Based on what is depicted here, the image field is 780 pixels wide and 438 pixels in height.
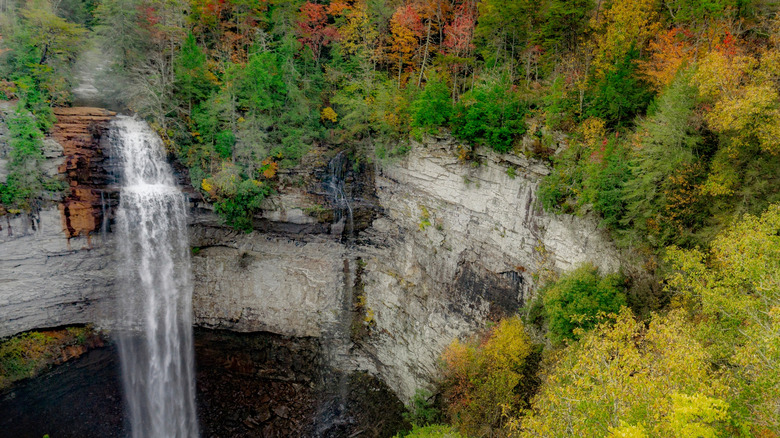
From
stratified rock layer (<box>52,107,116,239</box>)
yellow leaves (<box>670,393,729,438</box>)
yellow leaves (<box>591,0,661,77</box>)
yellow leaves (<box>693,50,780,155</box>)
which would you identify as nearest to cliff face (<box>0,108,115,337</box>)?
stratified rock layer (<box>52,107,116,239</box>)

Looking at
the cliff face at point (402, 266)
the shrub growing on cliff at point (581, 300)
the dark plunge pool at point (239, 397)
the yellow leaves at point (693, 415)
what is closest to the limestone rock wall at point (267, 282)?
the cliff face at point (402, 266)

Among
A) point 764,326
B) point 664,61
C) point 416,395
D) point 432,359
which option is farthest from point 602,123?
point 416,395

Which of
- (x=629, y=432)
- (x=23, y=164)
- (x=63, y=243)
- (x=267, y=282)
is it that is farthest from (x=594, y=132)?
(x=63, y=243)

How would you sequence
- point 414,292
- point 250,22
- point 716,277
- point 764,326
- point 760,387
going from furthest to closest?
point 250,22, point 414,292, point 716,277, point 764,326, point 760,387

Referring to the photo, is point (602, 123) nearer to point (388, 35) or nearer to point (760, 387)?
point (760, 387)

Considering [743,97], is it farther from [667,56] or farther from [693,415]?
[693,415]

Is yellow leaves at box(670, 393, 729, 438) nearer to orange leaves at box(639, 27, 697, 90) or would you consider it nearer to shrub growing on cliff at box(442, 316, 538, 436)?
shrub growing on cliff at box(442, 316, 538, 436)

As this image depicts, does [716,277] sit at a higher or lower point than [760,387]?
higher
